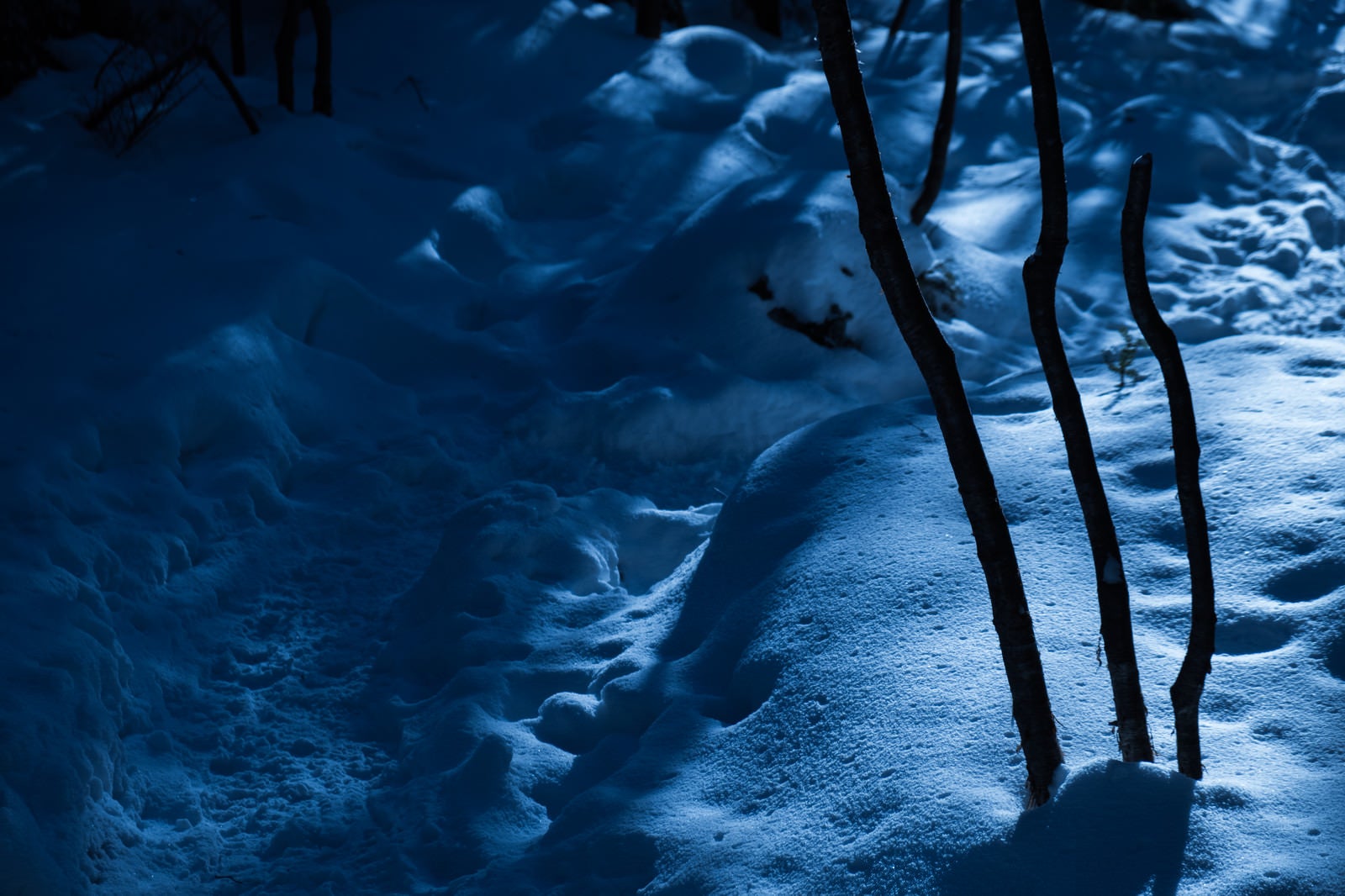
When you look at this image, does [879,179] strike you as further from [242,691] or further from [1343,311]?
[1343,311]

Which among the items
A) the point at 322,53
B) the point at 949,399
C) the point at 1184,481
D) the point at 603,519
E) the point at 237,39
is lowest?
the point at 603,519

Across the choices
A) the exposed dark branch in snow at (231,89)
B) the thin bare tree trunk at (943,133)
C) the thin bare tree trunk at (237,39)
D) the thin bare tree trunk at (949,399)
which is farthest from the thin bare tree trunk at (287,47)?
the thin bare tree trunk at (949,399)

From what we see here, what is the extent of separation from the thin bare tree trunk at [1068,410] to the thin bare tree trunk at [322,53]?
5.54 m

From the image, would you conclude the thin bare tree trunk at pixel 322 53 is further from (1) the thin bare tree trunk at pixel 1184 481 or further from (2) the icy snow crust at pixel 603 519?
(1) the thin bare tree trunk at pixel 1184 481

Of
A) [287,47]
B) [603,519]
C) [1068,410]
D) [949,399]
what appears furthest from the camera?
[287,47]

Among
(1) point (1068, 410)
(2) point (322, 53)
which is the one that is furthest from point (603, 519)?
(2) point (322, 53)

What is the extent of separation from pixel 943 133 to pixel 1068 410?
459cm

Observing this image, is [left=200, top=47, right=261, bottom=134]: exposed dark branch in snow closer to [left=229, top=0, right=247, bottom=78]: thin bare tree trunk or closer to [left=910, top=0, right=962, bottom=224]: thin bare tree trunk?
[left=229, top=0, right=247, bottom=78]: thin bare tree trunk

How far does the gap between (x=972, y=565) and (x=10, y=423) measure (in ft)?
10.1

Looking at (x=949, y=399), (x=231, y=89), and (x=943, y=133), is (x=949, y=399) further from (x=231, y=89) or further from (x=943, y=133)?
(x=231, y=89)

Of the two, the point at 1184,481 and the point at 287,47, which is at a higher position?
the point at 1184,481

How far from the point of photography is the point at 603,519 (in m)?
3.87

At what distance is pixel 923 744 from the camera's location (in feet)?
7.18

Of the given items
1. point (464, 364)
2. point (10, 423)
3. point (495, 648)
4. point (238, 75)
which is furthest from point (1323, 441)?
point (238, 75)
